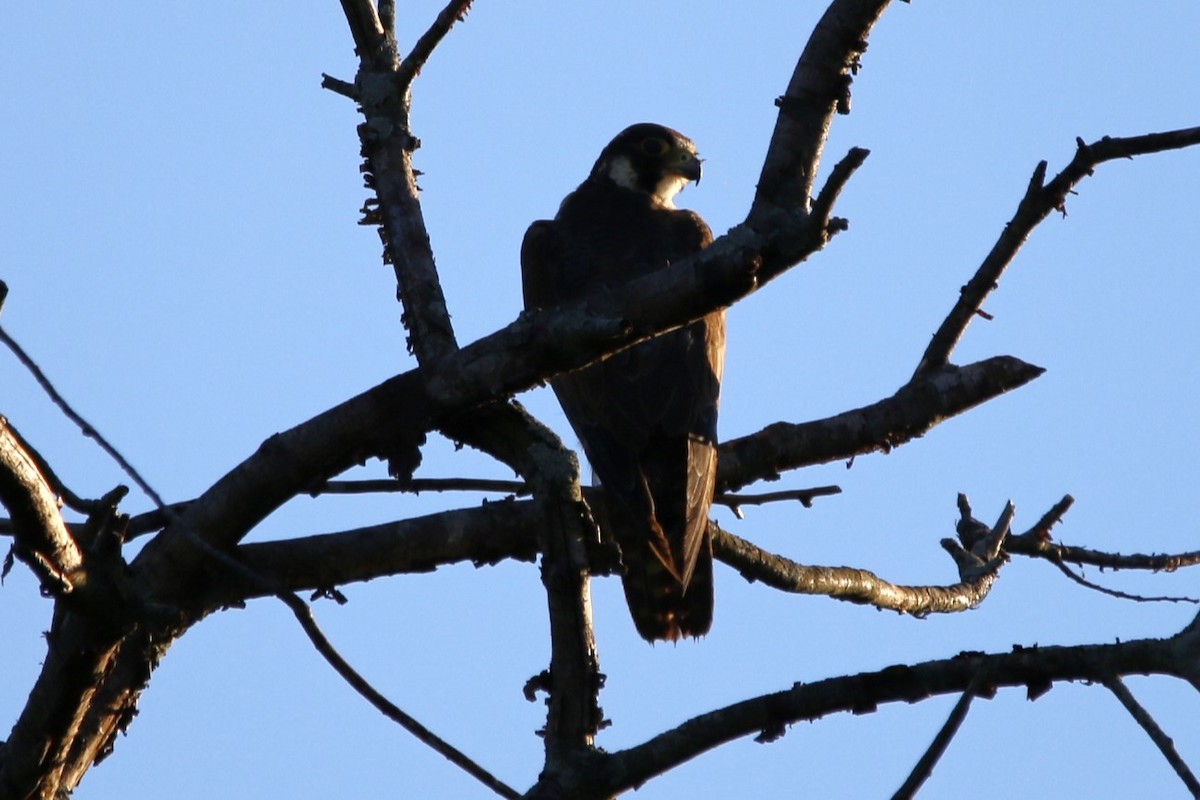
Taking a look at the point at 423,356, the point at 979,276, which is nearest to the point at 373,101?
the point at 423,356

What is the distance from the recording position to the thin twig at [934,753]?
1.93 meters

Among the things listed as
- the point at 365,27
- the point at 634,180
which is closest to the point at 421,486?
the point at 365,27

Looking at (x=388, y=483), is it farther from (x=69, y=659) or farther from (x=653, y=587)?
(x=653, y=587)

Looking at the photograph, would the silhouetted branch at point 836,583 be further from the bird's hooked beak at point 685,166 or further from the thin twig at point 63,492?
the bird's hooked beak at point 685,166

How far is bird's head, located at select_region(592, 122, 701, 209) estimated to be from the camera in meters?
6.53

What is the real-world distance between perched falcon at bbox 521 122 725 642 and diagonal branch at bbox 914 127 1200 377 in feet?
2.37

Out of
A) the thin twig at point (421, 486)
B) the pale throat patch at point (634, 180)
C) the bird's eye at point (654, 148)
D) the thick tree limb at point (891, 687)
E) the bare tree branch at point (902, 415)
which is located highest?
the bird's eye at point (654, 148)

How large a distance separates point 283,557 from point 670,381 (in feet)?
5.34

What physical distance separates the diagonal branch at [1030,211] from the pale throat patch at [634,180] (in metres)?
2.75

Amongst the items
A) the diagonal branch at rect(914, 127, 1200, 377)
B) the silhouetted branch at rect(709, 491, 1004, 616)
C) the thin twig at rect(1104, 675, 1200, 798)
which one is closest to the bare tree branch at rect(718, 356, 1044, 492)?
the diagonal branch at rect(914, 127, 1200, 377)

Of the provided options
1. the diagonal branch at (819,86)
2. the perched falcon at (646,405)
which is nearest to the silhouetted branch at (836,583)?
the perched falcon at (646,405)

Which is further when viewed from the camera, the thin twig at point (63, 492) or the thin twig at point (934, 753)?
the thin twig at point (63, 492)

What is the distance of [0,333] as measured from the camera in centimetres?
210

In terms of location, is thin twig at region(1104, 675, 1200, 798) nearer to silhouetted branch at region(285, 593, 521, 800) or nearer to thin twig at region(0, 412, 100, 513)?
silhouetted branch at region(285, 593, 521, 800)
